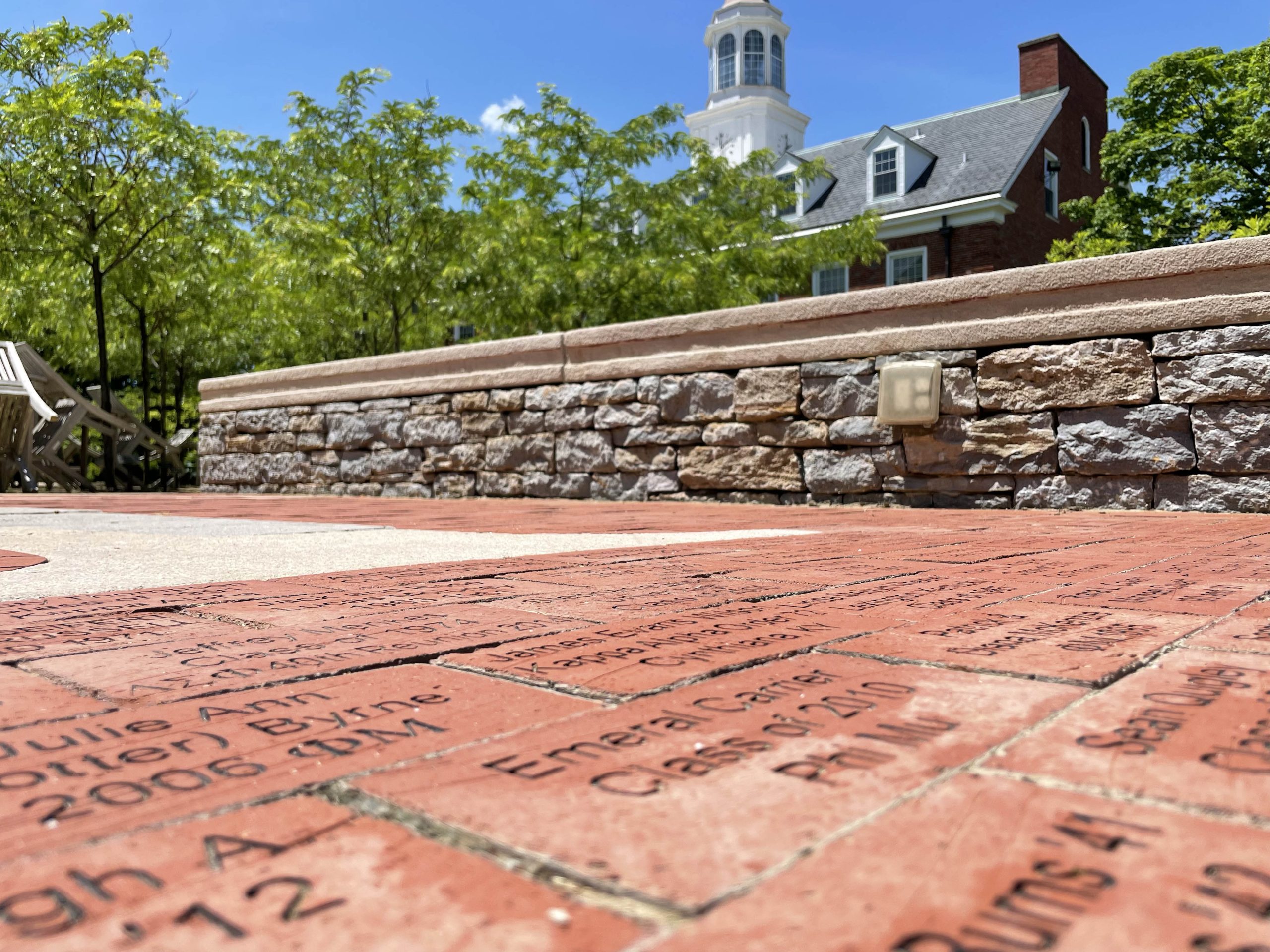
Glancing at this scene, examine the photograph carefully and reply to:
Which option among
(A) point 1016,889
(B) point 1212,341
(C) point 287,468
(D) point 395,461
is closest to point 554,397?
(D) point 395,461

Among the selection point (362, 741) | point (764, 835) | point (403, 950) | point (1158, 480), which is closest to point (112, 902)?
point (403, 950)

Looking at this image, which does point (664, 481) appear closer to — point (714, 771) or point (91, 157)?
point (714, 771)

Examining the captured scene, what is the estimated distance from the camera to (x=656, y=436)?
709 centimetres

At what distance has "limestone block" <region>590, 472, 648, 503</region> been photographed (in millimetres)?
7211

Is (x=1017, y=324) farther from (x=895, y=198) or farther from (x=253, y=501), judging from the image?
(x=895, y=198)

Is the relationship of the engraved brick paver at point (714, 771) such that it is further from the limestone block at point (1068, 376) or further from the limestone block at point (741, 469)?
the limestone block at point (741, 469)

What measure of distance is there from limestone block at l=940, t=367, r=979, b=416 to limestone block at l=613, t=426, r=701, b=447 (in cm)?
177

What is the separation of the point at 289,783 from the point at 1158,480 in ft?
17.5

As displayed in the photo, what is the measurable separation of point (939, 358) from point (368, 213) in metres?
11.6

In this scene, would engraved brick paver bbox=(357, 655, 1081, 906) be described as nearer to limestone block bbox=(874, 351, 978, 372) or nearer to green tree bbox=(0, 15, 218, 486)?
limestone block bbox=(874, 351, 978, 372)

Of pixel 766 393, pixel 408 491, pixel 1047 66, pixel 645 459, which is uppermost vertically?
pixel 1047 66

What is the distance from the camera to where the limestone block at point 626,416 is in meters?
7.10

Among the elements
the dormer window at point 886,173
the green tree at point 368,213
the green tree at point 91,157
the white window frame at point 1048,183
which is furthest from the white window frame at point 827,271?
the green tree at point 91,157

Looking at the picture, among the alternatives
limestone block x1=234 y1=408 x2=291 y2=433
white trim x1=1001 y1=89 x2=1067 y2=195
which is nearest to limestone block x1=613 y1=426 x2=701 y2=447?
limestone block x1=234 y1=408 x2=291 y2=433
